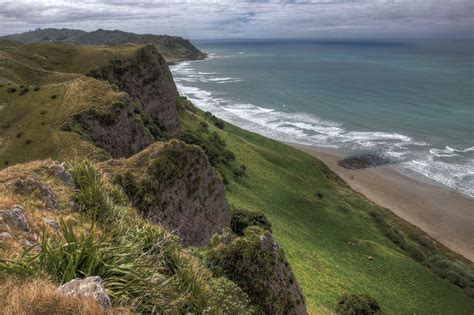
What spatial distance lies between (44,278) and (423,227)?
194 ft

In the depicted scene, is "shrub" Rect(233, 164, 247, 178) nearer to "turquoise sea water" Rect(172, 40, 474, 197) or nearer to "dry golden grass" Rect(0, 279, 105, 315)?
"turquoise sea water" Rect(172, 40, 474, 197)

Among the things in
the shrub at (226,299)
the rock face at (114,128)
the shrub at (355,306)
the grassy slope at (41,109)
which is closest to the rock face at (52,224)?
the shrub at (226,299)

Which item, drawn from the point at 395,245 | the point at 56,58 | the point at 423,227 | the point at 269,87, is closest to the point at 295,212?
the point at 395,245

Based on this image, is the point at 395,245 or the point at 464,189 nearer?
the point at 395,245

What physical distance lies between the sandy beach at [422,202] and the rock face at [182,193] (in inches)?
1573

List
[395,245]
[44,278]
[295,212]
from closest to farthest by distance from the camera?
1. [44,278]
2. [395,245]
3. [295,212]

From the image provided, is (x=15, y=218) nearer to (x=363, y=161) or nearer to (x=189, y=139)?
(x=189, y=139)

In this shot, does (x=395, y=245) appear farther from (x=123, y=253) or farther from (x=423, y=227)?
(x=123, y=253)

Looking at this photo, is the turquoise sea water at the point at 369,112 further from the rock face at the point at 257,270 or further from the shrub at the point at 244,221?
the rock face at the point at 257,270

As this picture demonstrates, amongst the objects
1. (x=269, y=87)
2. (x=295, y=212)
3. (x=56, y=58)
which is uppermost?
(x=56, y=58)

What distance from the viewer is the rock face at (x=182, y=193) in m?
20.5

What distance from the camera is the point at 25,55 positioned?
65188 mm

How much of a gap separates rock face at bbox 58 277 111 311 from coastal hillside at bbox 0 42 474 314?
23mm

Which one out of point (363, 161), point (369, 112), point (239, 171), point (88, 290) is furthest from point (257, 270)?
point (369, 112)
